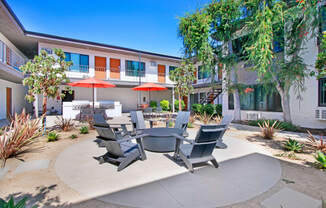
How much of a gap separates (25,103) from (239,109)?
64.8 ft

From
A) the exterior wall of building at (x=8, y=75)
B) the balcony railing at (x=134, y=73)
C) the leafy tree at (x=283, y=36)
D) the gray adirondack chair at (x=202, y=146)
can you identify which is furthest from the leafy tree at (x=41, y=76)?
the balcony railing at (x=134, y=73)

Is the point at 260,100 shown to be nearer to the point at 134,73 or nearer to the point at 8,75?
the point at 134,73

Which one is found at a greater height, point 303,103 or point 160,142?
point 303,103

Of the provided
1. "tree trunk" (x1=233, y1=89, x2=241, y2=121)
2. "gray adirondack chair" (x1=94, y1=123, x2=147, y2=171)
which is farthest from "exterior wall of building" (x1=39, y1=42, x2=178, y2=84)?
"gray adirondack chair" (x1=94, y1=123, x2=147, y2=171)

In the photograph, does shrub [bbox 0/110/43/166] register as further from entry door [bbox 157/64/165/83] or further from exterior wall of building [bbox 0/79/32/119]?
entry door [bbox 157/64/165/83]

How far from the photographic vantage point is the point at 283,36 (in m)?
8.44

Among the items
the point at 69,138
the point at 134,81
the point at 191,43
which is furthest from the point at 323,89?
the point at 134,81

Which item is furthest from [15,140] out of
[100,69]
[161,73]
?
[161,73]

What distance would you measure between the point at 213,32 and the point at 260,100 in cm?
535

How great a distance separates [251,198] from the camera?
2.42m

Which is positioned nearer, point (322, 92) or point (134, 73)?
point (322, 92)

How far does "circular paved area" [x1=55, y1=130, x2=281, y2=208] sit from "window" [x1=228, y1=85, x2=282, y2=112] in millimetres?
6983

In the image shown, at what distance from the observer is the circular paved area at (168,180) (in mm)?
2412

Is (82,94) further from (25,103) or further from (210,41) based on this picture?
(210,41)
